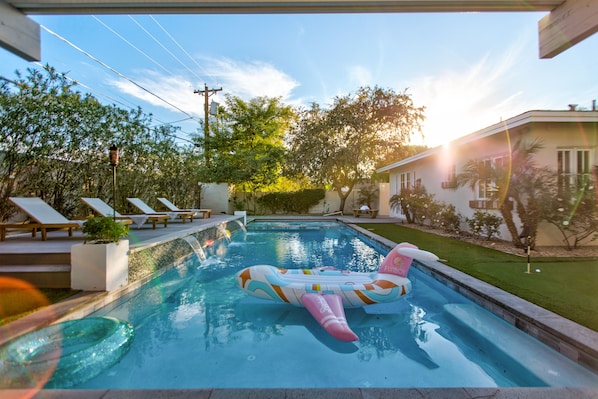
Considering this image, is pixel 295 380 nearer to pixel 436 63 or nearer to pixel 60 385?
pixel 60 385

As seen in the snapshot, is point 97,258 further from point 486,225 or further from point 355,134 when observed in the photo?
point 355,134

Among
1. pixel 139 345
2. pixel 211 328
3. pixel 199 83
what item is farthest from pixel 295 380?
pixel 199 83

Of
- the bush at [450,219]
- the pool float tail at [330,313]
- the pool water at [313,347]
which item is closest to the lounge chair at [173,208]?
the pool water at [313,347]

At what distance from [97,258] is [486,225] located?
29.3 feet

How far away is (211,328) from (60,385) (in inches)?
66.2

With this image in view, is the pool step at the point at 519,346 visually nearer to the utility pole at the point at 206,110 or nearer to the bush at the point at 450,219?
the bush at the point at 450,219

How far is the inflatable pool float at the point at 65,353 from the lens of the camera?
252 cm

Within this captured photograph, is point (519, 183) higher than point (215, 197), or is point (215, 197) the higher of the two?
point (519, 183)

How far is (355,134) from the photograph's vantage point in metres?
20.1

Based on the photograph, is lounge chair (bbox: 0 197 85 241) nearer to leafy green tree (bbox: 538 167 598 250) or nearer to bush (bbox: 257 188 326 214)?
leafy green tree (bbox: 538 167 598 250)

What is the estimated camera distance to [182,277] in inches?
248

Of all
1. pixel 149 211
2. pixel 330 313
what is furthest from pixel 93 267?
pixel 149 211

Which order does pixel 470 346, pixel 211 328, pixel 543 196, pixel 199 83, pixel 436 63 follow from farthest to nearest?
pixel 199 83, pixel 436 63, pixel 543 196, pixel 211 328, pixel 470 346

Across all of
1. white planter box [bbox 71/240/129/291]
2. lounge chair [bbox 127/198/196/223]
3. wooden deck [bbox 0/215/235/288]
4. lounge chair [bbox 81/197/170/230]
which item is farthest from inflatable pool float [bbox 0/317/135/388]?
lounge chair [bbox 127/198/196/223]
